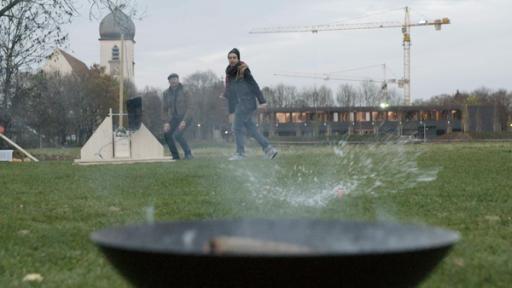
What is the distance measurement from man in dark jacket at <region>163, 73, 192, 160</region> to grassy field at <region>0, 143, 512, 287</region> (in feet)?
14.3

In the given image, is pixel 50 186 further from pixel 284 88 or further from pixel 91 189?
pixel 284 88

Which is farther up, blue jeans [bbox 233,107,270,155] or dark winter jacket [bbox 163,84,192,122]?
dark winter jacket [bbox 163,84,192,122]

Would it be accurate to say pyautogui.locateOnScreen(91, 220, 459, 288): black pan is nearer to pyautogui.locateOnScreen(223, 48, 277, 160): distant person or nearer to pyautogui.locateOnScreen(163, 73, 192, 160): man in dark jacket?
pyautogui.locateOnScreen(223, 48, 277, 160): distant person

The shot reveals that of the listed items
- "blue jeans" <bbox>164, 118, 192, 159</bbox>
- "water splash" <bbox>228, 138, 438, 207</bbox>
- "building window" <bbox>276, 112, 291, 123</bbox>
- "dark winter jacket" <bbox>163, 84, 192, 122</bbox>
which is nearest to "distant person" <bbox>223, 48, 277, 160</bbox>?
"water splash" <bbox>228, 138, 438, 207</bbox>

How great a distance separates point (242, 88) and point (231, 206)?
595 cm

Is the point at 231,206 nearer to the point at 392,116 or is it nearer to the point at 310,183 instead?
the point at 310,183

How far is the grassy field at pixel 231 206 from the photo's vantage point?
11.7 ft

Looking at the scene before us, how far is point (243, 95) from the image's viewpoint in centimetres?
1162

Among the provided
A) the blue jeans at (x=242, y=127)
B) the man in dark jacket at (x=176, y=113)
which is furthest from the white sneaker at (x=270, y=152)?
the man in dark jacket at (x=176, y=113)

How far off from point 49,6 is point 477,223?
15735mm

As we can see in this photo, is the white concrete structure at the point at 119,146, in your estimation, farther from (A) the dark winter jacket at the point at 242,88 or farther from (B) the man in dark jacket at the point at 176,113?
(A) the dark winter jacket at the point at 242,88

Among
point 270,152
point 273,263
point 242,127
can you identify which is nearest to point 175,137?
point 242,127

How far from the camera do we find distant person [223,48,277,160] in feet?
37.8

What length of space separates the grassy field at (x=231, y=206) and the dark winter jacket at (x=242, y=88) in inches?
81.7
